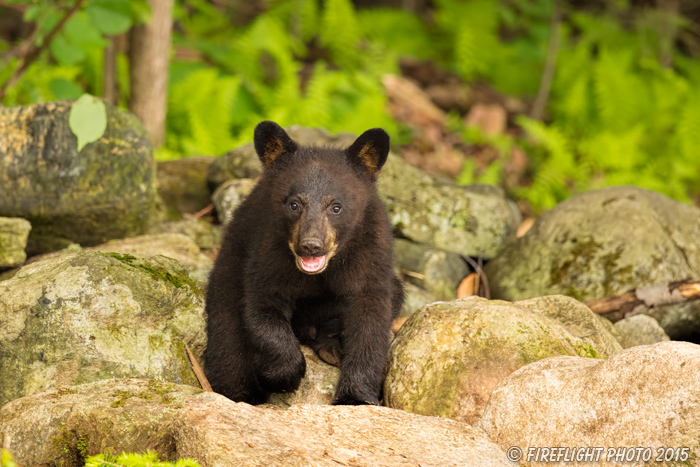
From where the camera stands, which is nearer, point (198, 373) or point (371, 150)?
point (198, 373)

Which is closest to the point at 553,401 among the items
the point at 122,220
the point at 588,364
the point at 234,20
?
the point at 588,364

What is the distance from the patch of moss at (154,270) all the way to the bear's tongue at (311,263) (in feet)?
3.83

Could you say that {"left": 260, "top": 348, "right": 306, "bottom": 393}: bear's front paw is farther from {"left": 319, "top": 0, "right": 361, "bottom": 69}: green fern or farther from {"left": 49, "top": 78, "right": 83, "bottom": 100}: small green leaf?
{"left": 319, "top": 0, "right": 361, "bottom": 69}: green fern

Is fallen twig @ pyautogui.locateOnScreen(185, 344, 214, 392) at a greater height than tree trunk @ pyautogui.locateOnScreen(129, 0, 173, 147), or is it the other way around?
tree trunk @ pyautogui.locateOnScreen(129, 0, 173, 147)

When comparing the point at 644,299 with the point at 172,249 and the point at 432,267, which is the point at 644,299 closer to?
the point at 432,267

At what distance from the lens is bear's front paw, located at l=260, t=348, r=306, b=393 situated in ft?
15.1

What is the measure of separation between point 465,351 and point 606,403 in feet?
3.16

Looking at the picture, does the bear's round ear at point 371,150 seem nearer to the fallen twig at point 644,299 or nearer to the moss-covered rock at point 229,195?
the moss-covered rock at point 229,195

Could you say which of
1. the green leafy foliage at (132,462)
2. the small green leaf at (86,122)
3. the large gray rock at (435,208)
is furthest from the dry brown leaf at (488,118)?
the green leafy foliage at (132,462)

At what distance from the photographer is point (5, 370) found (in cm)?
414

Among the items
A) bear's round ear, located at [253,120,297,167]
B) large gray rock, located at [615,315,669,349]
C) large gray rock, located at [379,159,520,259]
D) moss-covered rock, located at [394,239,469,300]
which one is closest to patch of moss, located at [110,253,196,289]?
bear's round ear, located at [253,120,297,167]

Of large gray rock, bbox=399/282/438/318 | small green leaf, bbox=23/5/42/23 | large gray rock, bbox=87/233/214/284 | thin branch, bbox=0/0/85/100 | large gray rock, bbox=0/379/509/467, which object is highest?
small green leaf, bbox=23/5/42/23

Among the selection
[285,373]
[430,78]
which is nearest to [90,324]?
[285,373]

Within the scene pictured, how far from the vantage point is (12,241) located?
541 cm
